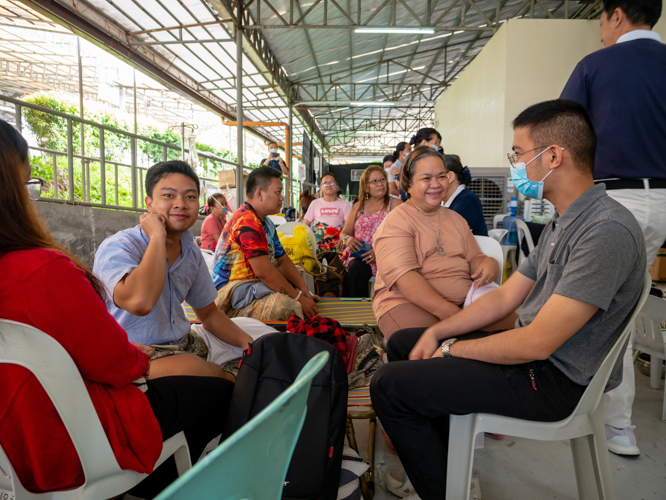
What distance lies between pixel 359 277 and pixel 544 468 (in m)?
2.09

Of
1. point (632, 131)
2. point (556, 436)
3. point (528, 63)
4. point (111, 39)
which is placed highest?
point (111, 39)

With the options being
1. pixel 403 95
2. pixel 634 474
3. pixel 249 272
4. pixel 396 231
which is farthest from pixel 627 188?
pixel 403 95

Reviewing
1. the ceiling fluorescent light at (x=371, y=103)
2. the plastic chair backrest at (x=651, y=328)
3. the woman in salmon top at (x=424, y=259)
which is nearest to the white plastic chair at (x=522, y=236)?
the plastic chair backrest at (x=651, y=328)

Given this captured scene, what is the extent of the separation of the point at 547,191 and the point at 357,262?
7.80 feet

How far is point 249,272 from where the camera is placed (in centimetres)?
257

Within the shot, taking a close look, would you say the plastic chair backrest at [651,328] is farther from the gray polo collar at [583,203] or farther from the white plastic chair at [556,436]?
the gray polo collar at [583,203]

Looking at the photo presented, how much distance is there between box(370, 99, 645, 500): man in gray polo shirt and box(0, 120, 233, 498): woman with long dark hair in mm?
698

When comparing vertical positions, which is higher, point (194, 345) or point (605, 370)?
point (605, 370)

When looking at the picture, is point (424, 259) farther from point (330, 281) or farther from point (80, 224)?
point (80, 224)

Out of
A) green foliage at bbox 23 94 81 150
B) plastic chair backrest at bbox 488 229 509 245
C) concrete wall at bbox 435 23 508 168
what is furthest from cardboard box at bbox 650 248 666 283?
green foliage at bbox 23 94 81 150

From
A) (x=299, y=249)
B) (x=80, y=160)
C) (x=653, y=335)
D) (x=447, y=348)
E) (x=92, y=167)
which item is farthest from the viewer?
(x=92, y=167)

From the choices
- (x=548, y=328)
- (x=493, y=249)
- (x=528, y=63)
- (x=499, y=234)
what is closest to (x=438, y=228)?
(x=493, y=249)

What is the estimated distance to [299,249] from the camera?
3.56 metres

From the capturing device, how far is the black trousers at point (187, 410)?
1.10m
